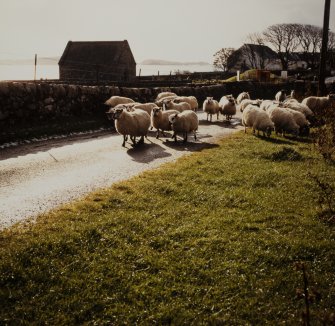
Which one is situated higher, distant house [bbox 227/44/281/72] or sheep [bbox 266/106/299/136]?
distant house [bbox 227/44/281/72]

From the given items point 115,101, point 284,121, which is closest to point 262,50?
point 115,101

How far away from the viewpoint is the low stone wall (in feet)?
43.9

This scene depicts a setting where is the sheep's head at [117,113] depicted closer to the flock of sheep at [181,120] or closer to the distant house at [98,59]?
the flock of sheep at [181,120]

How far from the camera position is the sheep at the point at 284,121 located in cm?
1438

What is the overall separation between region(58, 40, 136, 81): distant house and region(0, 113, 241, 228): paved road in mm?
40008

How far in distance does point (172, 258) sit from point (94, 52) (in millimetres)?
53185

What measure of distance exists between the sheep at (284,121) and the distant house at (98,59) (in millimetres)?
40345

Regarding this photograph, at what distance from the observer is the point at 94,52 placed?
53969 millimetres

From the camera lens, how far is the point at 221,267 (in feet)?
A: 16.6

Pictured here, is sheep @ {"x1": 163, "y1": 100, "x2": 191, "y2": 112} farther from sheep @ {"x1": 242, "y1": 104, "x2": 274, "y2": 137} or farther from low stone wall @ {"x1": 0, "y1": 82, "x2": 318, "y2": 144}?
sheep @ {"x1": 242, "y1": 104, "x2": 274, "y2": 137}

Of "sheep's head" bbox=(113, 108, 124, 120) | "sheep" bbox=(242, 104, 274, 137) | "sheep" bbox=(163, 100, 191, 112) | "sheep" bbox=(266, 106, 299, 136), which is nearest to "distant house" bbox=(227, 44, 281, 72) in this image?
"sheep" bbox=(163, 100, 191, 112)

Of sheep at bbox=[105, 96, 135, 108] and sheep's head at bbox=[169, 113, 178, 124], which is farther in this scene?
sheep at bbox=[105, 96, 135, 108]

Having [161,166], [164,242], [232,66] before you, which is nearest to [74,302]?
[164,242]

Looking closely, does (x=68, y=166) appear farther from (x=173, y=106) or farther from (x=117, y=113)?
(x=173, y=106)
